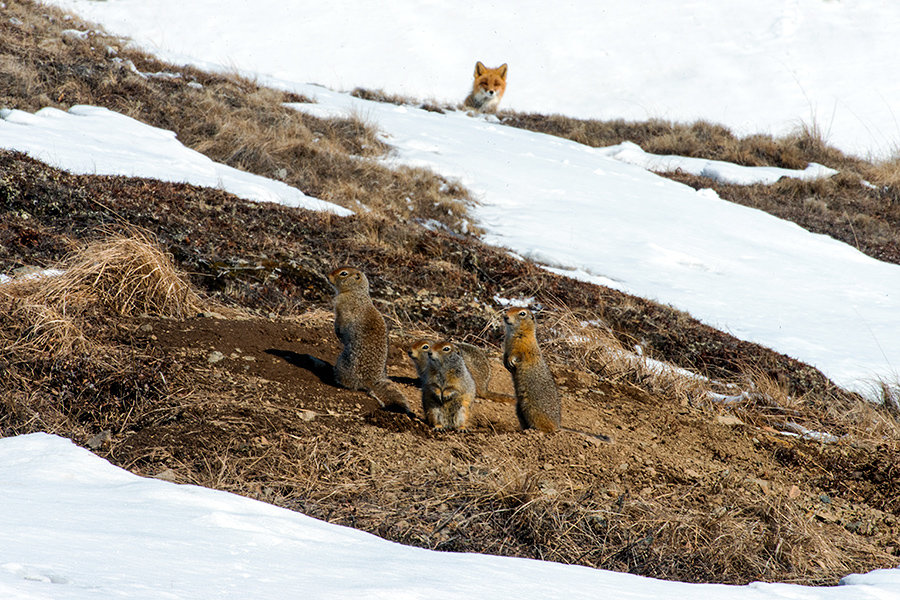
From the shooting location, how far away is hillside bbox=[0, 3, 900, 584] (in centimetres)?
405

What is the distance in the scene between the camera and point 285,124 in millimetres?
15016

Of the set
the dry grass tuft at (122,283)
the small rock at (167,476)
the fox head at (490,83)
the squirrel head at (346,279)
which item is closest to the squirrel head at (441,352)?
the squirrel head at (346,279)

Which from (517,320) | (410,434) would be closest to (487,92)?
(517,320)

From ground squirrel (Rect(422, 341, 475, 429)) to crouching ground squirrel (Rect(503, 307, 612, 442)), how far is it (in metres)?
0.41

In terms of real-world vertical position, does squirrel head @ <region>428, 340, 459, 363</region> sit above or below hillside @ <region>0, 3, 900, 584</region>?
above

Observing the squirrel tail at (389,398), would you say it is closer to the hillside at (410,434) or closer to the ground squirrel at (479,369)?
the hillside at (410,434)

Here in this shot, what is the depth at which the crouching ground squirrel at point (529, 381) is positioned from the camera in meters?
5.22

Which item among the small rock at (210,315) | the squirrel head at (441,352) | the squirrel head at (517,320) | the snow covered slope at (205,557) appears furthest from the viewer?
the small rock at (210,315)

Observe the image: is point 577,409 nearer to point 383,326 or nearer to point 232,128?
point 383,326

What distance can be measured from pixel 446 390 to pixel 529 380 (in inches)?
25.1

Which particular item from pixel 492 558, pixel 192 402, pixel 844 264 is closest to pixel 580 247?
pixel 844 264

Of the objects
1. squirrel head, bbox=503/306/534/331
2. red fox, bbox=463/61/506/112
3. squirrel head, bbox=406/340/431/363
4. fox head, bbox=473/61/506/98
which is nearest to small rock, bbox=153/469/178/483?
squirrel head, bbox=406/340/431/363

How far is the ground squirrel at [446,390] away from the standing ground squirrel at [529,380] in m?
0.40

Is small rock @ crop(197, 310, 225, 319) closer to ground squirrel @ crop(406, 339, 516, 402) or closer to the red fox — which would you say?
ground squirrel @ crop(406, 339, 516, 402)
